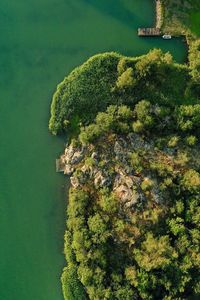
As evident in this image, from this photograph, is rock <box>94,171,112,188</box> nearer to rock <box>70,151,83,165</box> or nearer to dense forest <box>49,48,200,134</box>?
rock <box>70,151,83,165</box>

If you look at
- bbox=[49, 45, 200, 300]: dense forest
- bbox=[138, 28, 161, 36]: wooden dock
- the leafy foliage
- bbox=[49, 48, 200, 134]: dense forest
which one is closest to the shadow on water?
bbox=[138, 28, 161, 36]: wooden dock

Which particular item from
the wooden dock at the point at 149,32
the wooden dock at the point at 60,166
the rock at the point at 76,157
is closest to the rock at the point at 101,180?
the rock at the point at 76,157

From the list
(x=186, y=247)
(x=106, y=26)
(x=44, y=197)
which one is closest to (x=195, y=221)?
(x=186, y=247)

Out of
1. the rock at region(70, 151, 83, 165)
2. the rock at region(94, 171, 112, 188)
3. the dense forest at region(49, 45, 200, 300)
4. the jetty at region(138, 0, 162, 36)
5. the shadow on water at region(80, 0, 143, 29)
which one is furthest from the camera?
the shadow on water at region(80, 0, 143, 29)

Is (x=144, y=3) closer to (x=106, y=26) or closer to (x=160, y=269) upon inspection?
(x=106, y=26)

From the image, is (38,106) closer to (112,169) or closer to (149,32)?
(112,169)

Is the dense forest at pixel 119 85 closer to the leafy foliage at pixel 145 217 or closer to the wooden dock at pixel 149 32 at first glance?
the leafy foliage at pixel 145 217
